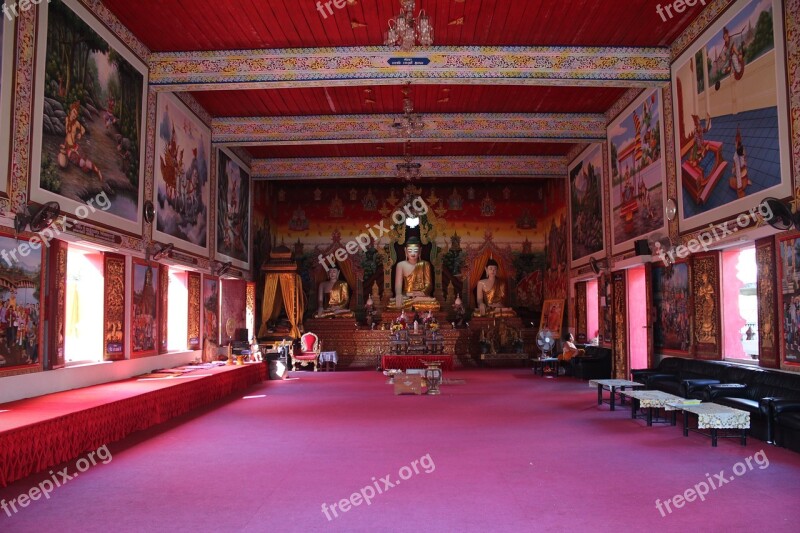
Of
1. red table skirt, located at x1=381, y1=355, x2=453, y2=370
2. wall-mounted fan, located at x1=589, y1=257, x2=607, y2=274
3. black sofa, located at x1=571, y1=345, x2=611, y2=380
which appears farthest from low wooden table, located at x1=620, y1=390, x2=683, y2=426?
red table skirt, located at x1=381, y1=355, x2=453, y2=370

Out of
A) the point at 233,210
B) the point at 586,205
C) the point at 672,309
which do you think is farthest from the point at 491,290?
the point at 672,309

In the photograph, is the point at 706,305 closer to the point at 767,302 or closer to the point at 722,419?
the point at 767,302

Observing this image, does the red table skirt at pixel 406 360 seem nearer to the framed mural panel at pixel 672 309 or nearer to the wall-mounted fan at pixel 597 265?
the wall-mounted fan at pixel 597 265

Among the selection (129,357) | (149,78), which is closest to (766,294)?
(129,357)

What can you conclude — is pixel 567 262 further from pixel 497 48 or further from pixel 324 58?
pixel 324 58

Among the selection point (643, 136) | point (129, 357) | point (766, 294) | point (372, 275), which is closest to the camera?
point (766, 294)

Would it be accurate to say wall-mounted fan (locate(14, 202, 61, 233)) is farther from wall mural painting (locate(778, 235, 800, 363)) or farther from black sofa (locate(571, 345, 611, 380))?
black sofa (locate(571, 345, 611, 380))


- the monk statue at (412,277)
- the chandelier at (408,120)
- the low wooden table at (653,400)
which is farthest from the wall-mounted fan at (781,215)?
the monk statue at (412,277)

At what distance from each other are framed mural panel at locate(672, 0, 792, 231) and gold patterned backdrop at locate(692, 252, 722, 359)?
595 mm

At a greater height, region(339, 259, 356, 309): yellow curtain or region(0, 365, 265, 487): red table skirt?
region(339, 259, 356, 309): yellow curtain

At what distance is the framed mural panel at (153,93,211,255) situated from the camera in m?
10.6

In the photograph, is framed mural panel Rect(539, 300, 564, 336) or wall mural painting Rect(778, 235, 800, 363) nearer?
wall mural painting Rect(778, 235, 800, 363)

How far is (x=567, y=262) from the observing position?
16844mm

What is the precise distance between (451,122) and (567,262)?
5.65 metres
